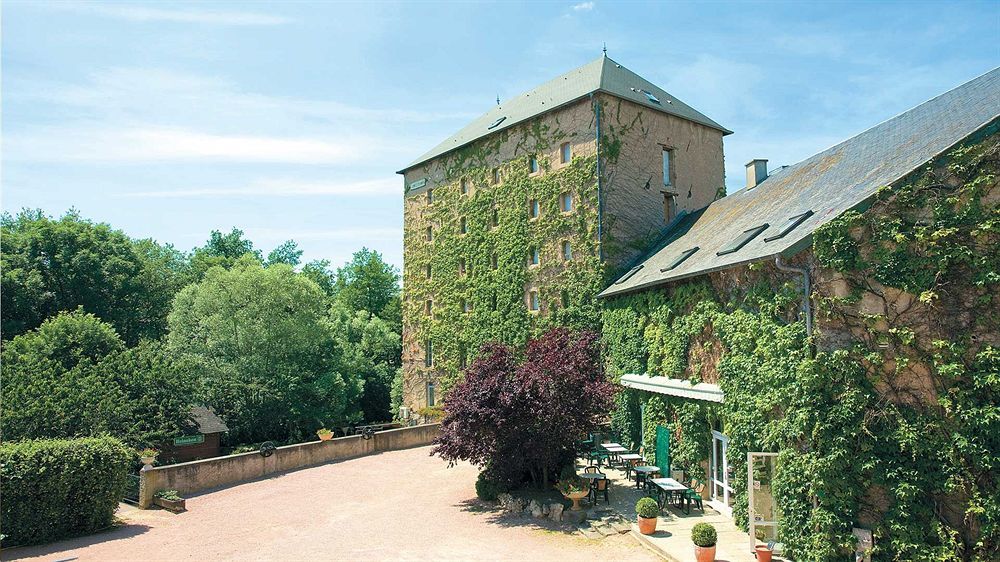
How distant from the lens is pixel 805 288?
42.8 feet

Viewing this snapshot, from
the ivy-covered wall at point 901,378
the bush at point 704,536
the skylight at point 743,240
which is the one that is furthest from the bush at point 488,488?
the skylight at point 743,240

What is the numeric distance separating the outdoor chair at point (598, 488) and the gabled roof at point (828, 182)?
5.91 meters

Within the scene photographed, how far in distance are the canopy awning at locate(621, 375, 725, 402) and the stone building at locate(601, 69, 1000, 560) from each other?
78 cm

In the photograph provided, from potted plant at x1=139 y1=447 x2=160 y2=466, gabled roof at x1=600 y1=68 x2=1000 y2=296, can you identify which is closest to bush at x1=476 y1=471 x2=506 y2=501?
gabled roof at x1=600 y1=68 x2=1000 y2=296

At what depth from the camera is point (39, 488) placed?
51.8 feet

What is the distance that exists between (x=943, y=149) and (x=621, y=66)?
1956cm

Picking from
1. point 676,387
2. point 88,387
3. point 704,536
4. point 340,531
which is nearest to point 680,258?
point 676,387

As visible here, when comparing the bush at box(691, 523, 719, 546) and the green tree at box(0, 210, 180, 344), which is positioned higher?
the green tree at box(0, 210, 180, 344)

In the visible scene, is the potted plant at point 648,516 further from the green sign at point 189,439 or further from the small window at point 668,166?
the green sign at point 189,439

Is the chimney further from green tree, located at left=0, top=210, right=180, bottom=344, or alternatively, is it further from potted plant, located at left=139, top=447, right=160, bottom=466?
green tree, located at left=0, top=210, right=180, bottom=344

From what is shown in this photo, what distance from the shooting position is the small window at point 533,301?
28438 millimetres

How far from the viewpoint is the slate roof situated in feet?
87.2

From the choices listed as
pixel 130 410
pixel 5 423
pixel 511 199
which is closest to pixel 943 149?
pixel 511 199

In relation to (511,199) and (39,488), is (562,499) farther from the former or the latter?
(511,199)
